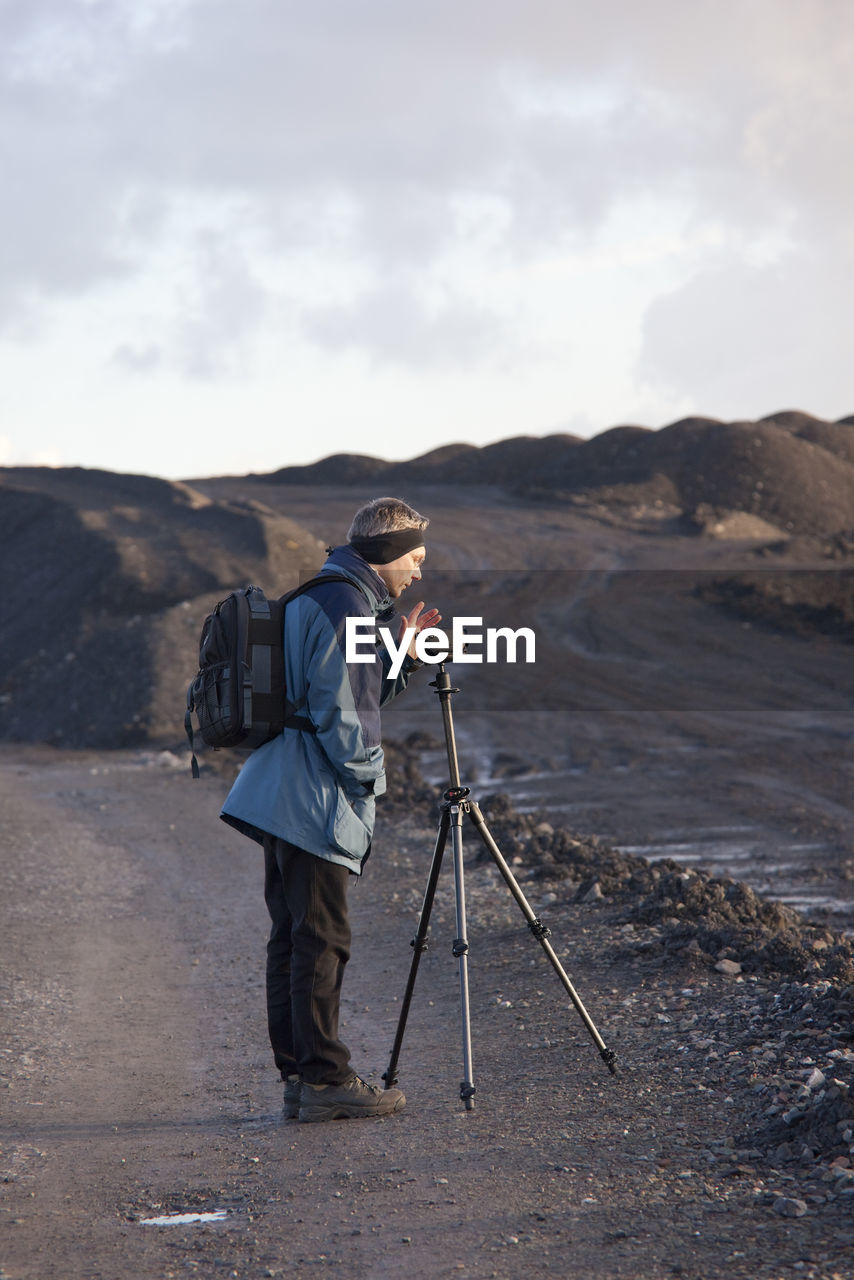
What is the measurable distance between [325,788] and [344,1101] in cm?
118

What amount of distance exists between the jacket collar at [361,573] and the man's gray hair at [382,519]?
8cm

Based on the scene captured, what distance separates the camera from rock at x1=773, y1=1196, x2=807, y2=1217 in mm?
3568

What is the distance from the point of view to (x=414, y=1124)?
461 centimetres

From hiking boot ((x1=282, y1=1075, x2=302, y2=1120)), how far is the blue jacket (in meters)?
0.88

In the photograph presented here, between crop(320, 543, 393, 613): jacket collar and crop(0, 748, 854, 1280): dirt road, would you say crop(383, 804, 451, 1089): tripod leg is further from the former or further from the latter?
crop(320, 543, 393, 613): jacket collar

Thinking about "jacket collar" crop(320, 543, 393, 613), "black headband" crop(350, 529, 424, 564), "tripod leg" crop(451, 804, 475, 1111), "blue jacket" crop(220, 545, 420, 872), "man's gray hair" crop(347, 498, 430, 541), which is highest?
"man's gray hair" crop(347, 498, 430, 541)

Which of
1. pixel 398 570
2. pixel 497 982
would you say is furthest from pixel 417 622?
pixel 497 982

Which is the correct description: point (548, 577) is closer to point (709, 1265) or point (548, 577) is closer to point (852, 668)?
point (852, 668)

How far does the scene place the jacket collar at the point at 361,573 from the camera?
14.8 feet

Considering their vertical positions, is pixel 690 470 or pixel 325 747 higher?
pixel 690 470

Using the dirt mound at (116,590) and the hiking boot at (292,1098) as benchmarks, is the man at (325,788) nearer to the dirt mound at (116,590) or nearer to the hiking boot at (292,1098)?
the hiking boot at (292,1098)

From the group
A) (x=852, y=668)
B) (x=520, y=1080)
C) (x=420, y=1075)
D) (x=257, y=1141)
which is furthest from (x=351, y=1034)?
(x=852, y=668)

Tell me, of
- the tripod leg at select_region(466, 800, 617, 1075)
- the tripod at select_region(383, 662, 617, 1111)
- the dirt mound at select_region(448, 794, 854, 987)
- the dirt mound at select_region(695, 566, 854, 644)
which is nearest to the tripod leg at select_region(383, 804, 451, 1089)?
the tripod at select_region(383, 662, 617, 1111)

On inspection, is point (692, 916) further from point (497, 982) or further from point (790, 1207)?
point (790, 1207)
